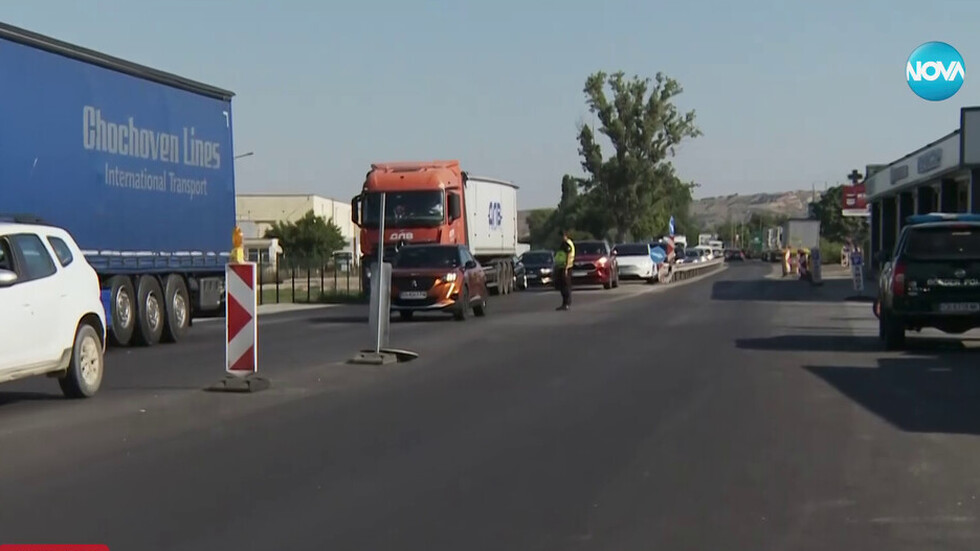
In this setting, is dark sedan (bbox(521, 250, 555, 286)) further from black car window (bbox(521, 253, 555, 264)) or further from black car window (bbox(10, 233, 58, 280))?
A: black car window (bbox(10, 233, 58, 280))

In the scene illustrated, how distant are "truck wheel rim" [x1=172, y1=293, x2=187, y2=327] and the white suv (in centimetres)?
853

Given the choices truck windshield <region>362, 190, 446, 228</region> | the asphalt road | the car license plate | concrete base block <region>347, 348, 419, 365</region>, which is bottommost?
the asphalt road

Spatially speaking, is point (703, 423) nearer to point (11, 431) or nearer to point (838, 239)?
point (11, 431)

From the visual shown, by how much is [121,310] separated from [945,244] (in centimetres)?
1232

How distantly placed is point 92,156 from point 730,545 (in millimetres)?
14638

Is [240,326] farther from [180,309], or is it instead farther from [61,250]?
[180,309]

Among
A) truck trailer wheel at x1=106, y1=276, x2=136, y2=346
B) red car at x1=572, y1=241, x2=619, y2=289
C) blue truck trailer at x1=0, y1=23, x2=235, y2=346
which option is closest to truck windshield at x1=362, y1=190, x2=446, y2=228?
red car at x1=572, y1=241, x2=619, y2=289

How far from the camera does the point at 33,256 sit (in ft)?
Result: 40.2

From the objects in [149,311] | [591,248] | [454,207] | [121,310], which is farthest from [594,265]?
[121,310]

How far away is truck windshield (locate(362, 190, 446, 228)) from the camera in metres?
33.8

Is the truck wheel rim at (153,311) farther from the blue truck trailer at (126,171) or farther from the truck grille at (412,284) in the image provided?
the truck grille at (412,284)

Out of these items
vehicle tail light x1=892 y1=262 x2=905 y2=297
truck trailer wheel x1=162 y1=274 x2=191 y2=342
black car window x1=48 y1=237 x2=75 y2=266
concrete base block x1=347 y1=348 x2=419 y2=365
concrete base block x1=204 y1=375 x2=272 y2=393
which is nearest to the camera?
black car window x1=48 y1=237 x2=75 y2=266

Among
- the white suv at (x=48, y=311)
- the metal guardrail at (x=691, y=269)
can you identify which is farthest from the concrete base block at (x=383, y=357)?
the metal guardrail at (x=691, y=269)

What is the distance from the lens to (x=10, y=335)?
11.4 m
